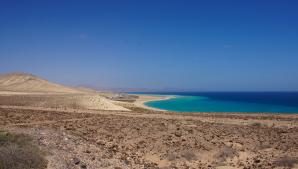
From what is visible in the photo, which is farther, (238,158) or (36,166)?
(238,158)

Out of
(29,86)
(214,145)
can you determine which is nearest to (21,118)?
(214,145)

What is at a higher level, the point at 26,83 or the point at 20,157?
the point at 26,83

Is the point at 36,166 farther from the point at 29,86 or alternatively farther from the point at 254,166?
the point at 29,86

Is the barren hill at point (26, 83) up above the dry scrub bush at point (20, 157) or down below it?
above

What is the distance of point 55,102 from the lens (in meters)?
48.1

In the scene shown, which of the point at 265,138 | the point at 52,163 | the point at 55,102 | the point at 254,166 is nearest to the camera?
the point at 52,163

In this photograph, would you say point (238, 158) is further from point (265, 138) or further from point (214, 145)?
point (265, 138)

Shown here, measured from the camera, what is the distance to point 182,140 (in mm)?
19797

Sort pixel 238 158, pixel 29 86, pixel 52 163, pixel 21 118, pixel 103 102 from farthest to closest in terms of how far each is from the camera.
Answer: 1. pixel 29 86
2. pixel 103 102
3. pixel 21 118
4. pixel 238 158
5. pixel 52 163

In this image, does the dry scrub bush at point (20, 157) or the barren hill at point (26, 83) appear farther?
the barren hill at point (26, 83)

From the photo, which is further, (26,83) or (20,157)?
(26,83)

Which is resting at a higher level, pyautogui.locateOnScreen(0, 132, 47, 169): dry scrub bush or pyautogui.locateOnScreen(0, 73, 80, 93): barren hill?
pyautogui.locateOnScreen(0, 73, 80, 93): barren hill

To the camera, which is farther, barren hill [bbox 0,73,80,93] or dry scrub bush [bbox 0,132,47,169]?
barren hill [bbox 0,73,80,93]

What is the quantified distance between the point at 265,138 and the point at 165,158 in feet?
24.9
